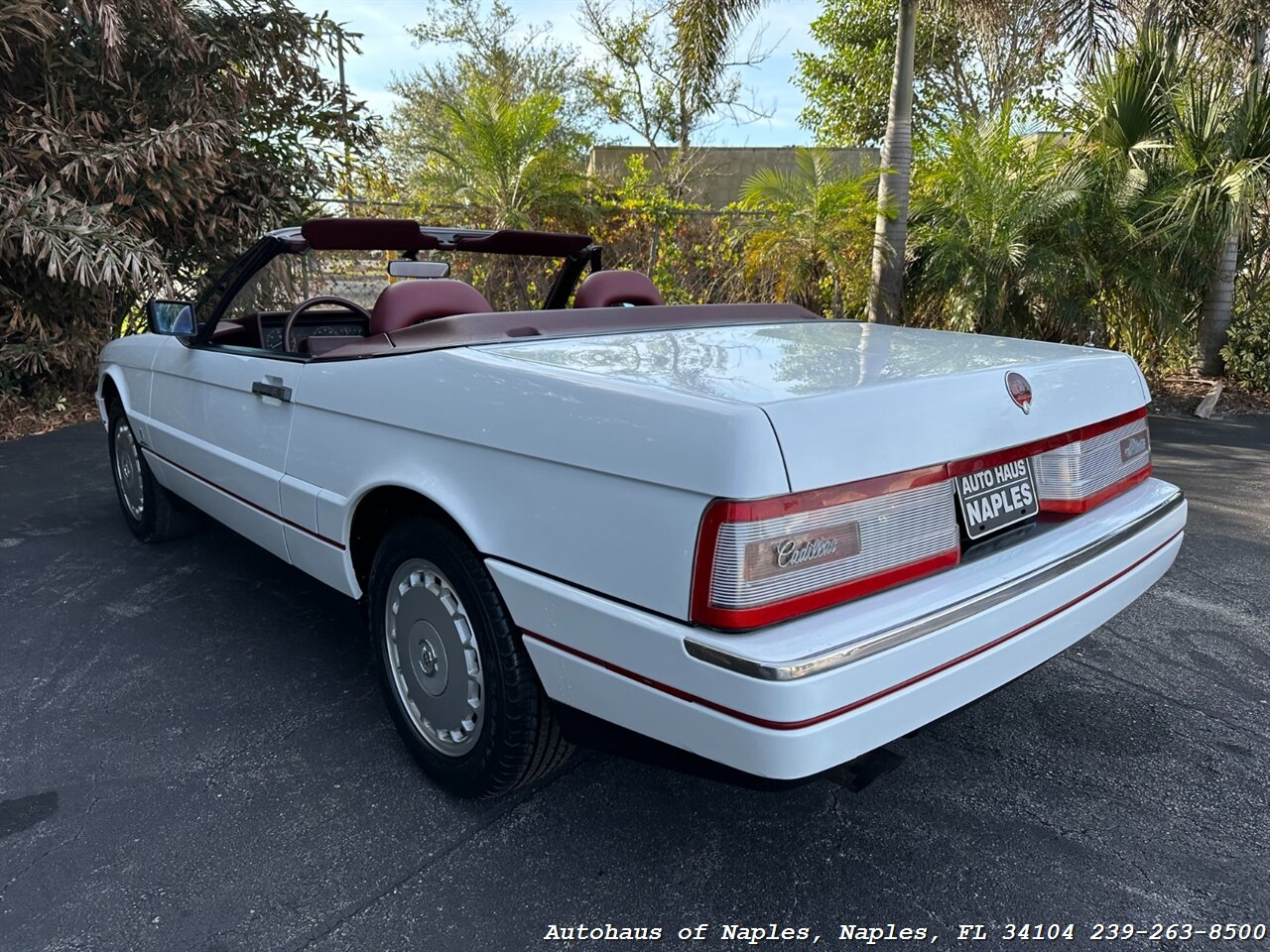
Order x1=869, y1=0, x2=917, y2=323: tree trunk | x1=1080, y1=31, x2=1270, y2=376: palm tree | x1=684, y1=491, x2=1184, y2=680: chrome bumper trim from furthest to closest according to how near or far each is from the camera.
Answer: x1=869, y1=0, x2=917, y2=323: tree trunk → x1=1080, y1=31, x2=1270, y2=376: palm tree → x1=684, y1=491, x2=1184, y2=680: chrome bumper trim

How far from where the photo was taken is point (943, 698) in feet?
5.71

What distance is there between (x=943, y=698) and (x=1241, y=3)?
9935 millimetres

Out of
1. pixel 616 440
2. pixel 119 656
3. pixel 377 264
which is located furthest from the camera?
pixel 377 264

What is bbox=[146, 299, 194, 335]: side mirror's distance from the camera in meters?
3.43

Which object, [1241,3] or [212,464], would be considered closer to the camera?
[212,464]

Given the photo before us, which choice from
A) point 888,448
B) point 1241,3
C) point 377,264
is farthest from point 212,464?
point 1241,3

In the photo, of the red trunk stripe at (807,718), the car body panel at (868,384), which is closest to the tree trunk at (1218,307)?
the car body panel at (868,384)

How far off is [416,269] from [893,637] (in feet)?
7.88

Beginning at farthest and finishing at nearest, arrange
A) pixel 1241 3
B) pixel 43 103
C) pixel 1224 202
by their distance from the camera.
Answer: pixel 1241 3 → pixel 1224 202 → pixel 43 103

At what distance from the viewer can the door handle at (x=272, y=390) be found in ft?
8.80

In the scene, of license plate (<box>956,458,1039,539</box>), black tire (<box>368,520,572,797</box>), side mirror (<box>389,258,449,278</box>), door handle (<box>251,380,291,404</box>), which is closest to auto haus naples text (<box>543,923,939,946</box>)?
black tire (<box>368,520,572,797</box>)

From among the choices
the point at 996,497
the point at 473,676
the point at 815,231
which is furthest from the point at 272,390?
the point at 815,231

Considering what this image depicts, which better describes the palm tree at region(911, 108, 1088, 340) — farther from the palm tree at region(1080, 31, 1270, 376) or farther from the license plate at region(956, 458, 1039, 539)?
the license plate at region(956, 458, 1039, 539)

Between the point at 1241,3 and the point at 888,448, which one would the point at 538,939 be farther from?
the point at 1241,3
